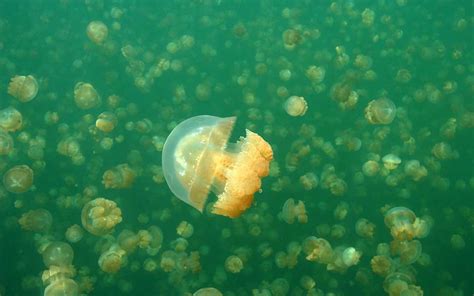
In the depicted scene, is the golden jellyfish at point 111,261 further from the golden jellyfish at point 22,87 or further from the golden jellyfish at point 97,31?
the golden jellyfish at point 97,31

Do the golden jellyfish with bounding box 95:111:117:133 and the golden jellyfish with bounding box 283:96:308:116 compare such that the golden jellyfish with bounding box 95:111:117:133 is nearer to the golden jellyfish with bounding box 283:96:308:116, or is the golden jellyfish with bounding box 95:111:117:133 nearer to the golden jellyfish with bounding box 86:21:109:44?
the golden jellyfish with bounding box 86:21:109:44

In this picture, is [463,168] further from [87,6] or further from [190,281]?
[87,6]

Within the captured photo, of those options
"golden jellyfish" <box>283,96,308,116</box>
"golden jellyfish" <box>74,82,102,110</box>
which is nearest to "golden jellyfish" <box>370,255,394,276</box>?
"golden jellyfish" <box>283,96,308,116</box>

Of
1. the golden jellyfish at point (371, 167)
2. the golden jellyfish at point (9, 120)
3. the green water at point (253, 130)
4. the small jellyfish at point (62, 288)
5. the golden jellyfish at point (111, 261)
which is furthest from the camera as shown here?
the golden jellyfish at point (371, 167)

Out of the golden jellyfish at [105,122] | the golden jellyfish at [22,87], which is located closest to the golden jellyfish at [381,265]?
the golden jellyfish at [105,122]

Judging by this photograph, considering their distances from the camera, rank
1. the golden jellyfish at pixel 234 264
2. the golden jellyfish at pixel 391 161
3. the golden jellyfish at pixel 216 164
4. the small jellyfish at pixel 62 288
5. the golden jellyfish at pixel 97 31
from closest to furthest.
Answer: the golden jellyfish at pixel 216 164, the small jellyfish at pixel 62 288, the golden jellyfish at pixel 234 264, the golden jellyfish at pixel 391 161, the golden jellyfish at pixel 97 31

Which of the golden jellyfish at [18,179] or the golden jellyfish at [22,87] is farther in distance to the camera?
the golden jellyfish at [22,87]
